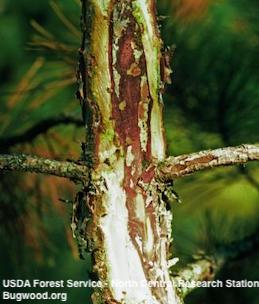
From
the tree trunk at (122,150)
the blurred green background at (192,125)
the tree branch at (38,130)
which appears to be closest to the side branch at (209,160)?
the tree trunk at (122,150)

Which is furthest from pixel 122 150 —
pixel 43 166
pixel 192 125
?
pixel 192 125

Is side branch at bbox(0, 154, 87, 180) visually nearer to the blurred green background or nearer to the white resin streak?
the white resin streak

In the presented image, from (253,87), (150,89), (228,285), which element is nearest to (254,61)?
(253,87)

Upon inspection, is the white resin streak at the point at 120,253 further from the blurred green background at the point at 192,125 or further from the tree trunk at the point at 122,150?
the blurred green background at the point at 192,125

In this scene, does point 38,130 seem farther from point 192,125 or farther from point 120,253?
point 120,253

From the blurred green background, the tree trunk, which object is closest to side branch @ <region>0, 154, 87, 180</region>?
the tree trunk

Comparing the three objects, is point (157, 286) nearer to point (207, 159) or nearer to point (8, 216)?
point (207, 159)
